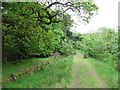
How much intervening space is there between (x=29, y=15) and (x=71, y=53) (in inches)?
1173

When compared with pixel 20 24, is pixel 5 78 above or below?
below

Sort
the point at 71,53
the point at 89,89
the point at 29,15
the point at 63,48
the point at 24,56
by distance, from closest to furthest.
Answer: the point at 89,89 → the point at 29,15 → the point at 24,56 → the point at 63,48 → the point at 71,53

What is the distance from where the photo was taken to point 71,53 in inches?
1683

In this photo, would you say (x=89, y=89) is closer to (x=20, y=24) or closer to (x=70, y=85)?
(x=70, y=85)

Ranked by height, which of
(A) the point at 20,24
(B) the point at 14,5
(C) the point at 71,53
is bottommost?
(C) the point at 71,53

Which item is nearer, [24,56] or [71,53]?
[24,56]

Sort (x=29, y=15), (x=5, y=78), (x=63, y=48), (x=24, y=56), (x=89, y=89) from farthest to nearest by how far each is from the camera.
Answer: (x=63, y=48)
(x=24, y=56)
(x=5, y=78)
(x=29, y=15)
(x=89, y=89)

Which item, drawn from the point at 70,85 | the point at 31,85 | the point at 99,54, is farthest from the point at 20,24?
the point at 99,54

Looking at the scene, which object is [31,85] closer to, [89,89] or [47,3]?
[89,89]

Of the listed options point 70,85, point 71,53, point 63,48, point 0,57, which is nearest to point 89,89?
point 70,85

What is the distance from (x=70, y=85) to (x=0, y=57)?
8713 mm

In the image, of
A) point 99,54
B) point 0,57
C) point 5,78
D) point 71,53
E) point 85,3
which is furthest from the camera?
point 71,53

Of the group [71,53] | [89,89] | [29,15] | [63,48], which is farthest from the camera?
[71,53]

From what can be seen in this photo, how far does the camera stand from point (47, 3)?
17500 millimetres
